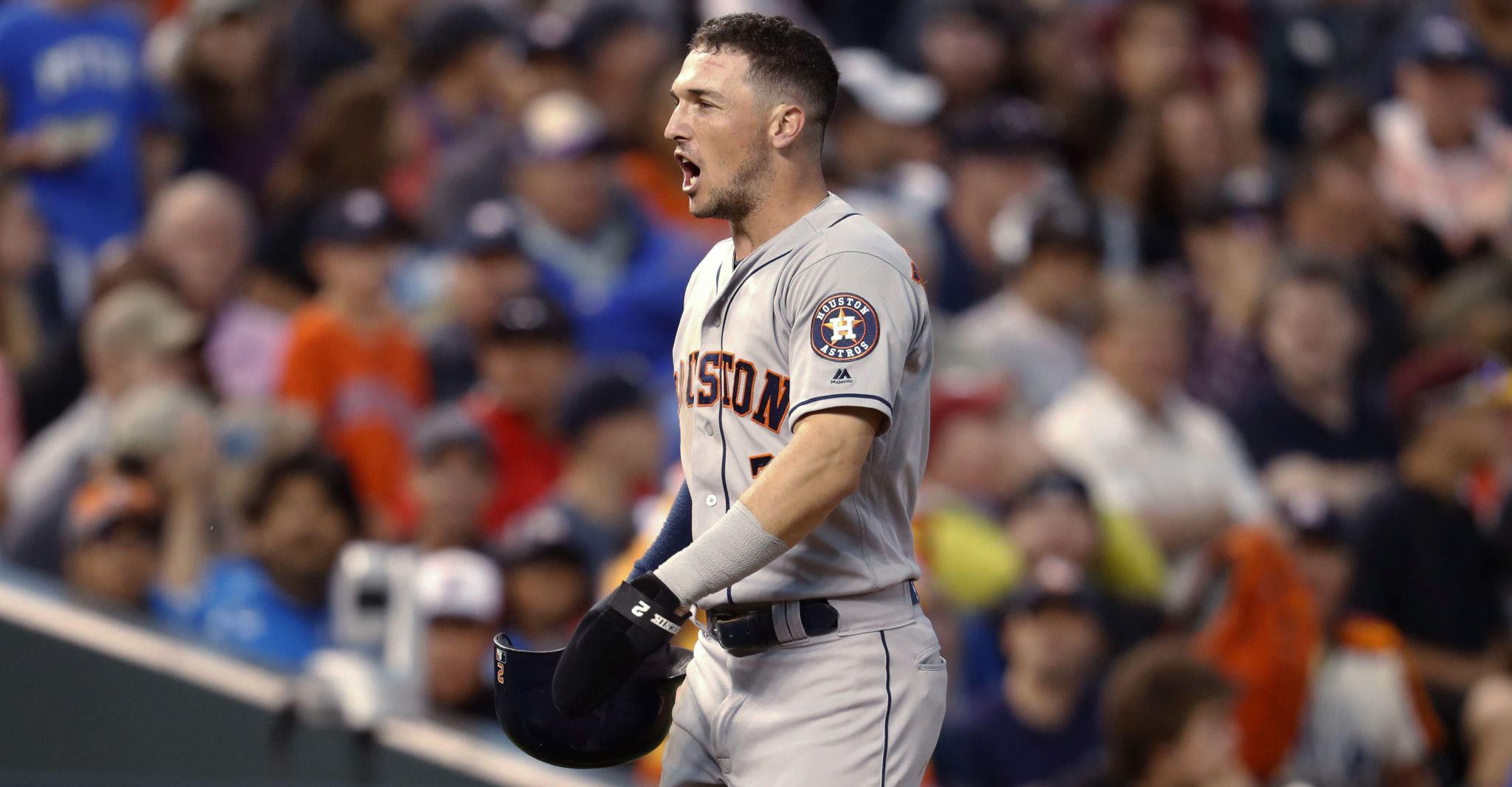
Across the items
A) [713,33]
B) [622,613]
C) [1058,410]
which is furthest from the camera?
[1058,410]

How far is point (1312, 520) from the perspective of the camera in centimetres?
699

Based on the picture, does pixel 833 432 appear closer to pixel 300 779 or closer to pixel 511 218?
pixel 300 779

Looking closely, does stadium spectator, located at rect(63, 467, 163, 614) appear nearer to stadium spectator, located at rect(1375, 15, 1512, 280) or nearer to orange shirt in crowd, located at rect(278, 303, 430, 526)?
orange shirt in crowd, located at rect(278, 303, 430, 526)

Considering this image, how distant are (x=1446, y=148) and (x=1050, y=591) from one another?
5018 millimetres

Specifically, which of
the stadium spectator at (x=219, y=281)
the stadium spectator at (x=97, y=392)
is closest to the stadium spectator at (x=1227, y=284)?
the stadium spectator at (x=219, y=281)

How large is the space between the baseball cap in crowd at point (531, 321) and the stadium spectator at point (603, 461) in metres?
0.22

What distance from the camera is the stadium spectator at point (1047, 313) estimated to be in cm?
745

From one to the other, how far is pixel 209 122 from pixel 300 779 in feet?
9.82

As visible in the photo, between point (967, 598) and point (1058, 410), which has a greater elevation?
point (1058, 410)

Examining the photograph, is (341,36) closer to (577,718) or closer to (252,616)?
(252,616)

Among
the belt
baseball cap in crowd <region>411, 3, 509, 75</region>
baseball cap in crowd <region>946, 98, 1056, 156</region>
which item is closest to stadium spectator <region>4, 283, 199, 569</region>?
baseball cap in crowd <region>411, 3, 509, 75</region>

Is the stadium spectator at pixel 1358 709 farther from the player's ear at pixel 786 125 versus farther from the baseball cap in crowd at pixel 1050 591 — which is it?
the player's ear at pixel 786 125

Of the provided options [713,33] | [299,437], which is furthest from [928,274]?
[713,33]

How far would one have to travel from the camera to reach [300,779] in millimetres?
5293
